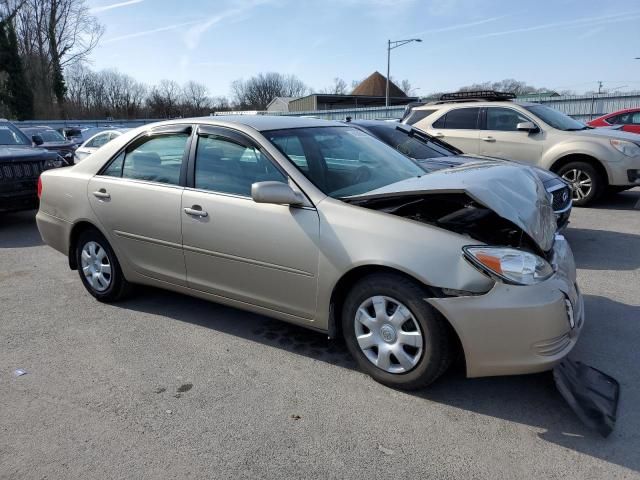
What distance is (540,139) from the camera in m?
8.84

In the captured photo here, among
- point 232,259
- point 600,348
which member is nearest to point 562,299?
point 600,348

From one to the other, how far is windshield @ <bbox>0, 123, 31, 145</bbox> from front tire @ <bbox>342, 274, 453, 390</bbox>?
930 cm

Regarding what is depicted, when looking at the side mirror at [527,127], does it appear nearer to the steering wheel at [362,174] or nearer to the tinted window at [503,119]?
the tinted window at [503,119]

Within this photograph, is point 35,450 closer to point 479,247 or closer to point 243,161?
point 243,161

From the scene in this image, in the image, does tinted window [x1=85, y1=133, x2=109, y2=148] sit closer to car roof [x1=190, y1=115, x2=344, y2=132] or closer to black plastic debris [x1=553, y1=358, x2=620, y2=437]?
car roof [x1=190, y1=115, x2=344, y2=132]

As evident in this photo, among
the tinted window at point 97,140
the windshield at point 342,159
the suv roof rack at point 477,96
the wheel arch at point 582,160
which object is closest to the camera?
the windshield at point 342,159

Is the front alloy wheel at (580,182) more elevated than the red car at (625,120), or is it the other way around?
the red car at (625,120)

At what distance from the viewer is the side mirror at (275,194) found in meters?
3.24

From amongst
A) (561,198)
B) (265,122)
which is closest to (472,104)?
(561,198)

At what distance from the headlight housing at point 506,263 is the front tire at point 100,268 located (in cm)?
316

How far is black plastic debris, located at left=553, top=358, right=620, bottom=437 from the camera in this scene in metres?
2.71

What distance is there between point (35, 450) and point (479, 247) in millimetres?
2612

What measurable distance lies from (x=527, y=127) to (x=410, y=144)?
9.18ft

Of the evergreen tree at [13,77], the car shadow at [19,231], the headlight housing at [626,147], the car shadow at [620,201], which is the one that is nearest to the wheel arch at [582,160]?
the headlight housing at [626,147]
